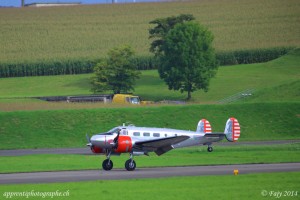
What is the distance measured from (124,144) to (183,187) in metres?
10.7

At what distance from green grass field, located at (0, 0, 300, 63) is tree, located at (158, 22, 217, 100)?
980 inches

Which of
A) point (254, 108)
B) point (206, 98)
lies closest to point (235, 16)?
point (206, 98)

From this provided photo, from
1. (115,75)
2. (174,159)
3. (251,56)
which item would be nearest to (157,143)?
(174,159)

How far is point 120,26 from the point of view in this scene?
165500 millimetres

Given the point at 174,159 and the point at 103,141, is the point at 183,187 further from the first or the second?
the point at 174,159

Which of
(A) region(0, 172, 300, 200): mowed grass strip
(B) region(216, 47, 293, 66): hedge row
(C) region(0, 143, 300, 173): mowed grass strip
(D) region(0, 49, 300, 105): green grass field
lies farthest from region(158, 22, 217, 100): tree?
(A) region(0, 172, 300, 200): mowed grass strip

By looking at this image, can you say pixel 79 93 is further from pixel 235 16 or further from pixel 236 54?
pixel 235 16

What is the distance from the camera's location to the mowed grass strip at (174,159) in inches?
1898

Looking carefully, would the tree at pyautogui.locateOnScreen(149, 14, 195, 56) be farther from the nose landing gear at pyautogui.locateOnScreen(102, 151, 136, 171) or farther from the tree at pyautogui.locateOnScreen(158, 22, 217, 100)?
the nose landing gear at pyautogui.locateOnScreen(102, 151, 136, 171)

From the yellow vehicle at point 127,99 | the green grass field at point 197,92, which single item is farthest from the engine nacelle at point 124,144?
the green grass field at point 197,92

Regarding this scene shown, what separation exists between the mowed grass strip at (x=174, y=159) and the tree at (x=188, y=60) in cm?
5285

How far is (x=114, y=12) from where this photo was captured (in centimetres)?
17750

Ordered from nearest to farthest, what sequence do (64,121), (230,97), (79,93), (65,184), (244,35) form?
(65,184) → (64,121) → (230,97) → (79,93) → (244,35)

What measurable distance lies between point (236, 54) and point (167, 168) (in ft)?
308
